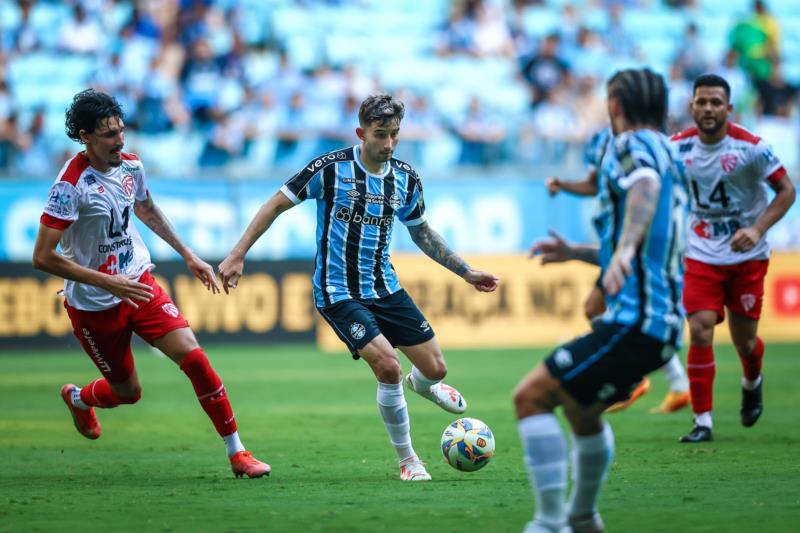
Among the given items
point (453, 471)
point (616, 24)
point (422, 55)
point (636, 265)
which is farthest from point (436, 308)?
point (636, 265)

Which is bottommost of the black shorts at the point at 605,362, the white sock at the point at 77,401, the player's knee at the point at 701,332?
the white sock at the point at 77,401

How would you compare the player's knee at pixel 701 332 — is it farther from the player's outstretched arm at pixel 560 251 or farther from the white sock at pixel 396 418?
the player's outstretched arm at pixel 560 251

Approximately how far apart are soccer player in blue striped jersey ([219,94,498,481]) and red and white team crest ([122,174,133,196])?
36.3 inches

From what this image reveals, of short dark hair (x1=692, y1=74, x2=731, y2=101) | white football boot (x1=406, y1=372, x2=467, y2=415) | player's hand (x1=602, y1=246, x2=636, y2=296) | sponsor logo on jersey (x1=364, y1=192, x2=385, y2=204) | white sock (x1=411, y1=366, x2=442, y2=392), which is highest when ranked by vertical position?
short dark hair (x1=692, y1=74, x2=731, y2=101)

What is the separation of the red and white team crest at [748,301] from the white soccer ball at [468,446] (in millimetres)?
3076

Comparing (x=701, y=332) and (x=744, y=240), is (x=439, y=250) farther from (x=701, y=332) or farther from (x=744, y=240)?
(x=701, y=332)

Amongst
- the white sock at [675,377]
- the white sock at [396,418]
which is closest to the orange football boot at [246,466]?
the white sock at [396,418]

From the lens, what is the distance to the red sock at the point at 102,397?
29.9 ft

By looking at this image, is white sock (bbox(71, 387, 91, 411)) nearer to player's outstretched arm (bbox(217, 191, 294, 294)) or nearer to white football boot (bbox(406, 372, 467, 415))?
player's outstretched arm (bbox(217, 191, 294, 294))

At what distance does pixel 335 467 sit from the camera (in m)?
8.73

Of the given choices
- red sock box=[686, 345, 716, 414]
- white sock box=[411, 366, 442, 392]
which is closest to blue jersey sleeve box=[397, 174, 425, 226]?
white sock box=[411, 366, 442, 392]

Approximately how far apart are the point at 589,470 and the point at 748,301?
487 centimetres

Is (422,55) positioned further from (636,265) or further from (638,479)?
(636,265)

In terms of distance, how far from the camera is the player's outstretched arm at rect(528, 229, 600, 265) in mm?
6258
